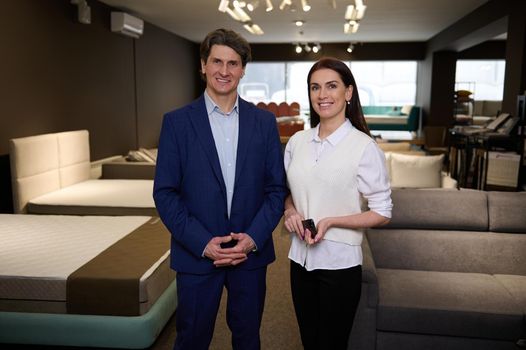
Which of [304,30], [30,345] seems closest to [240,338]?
[30,345]

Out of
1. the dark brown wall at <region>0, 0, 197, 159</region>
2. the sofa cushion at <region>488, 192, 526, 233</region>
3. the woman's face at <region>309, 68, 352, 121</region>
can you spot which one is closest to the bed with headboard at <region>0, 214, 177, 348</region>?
the woman's face at <region>309, 68, 352, 121</region>

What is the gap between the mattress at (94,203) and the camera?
14.8ft

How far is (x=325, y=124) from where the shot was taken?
182 centimetres

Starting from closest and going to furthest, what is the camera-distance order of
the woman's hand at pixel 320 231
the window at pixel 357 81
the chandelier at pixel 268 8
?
the woman's hand at pixel 320 231, the chandelier at pixel 268 8, the window at pixel 357 81

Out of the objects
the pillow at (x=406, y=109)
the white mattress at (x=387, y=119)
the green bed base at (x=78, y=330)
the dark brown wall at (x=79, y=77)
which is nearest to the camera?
the green bed base at (x=78, y=330)

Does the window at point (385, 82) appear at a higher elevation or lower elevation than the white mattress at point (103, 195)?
higher

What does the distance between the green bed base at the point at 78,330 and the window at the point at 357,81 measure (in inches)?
454

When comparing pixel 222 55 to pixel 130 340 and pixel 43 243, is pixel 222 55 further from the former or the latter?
pixel 43 243

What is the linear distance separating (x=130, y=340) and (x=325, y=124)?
1.58 meters

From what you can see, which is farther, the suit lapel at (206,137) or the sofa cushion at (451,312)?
the sofa cushion at (451,312)

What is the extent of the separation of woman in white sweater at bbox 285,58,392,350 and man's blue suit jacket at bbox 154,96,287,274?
0.11 m

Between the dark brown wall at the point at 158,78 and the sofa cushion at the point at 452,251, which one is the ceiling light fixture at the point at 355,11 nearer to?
the sofa cushion at the point at 452,251

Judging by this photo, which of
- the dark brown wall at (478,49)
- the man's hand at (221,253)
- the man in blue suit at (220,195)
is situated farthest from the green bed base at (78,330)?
the dark brown wall at (478,49)

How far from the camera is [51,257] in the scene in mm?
3010
